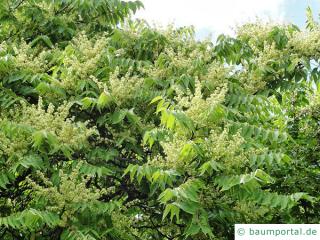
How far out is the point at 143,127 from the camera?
5383 millimetres

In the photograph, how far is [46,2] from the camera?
21.7ft

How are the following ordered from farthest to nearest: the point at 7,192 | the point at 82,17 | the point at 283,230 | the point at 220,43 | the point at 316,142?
the point at 316,142 < the point at 82,17 < the point at 220,43 < the point at 7,192 < the point at 283,230

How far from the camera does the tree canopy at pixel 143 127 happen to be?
4355 mm

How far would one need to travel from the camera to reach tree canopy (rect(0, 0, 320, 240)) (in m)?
4.36

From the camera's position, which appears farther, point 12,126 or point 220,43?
point 220,43

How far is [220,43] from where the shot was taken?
6473mm

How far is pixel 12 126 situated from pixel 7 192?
3.59 ft

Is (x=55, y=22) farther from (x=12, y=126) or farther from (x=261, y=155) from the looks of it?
(x=261, y=155)

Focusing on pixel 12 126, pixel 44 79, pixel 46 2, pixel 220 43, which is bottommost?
A: pixel 12 126

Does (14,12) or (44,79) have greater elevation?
(14,12)

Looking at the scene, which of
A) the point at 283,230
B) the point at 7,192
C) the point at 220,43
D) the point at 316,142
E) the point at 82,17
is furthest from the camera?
the point at 316,142

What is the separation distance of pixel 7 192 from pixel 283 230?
2.52m

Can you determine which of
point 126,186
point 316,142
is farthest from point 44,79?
point 316,142

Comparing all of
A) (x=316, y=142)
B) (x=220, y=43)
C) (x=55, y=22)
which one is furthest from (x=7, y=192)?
(x=316, y=142)
